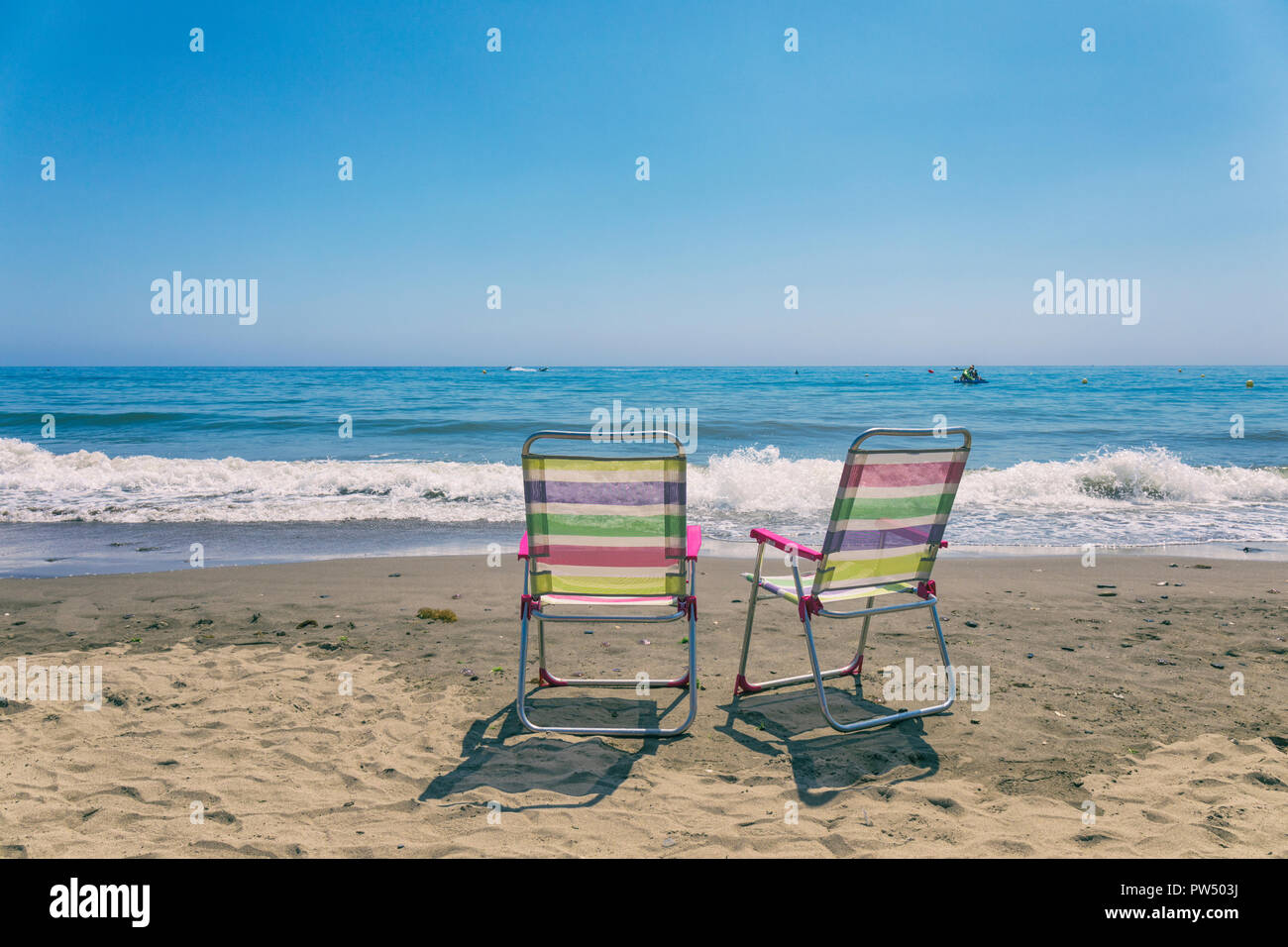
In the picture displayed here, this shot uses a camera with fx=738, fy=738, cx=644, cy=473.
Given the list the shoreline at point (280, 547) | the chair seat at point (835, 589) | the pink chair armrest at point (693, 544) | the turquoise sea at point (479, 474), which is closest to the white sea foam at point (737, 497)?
the turquoise sea at point (479, 474)

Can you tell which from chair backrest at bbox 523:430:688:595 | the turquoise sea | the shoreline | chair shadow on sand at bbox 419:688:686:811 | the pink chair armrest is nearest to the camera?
chair shadow on sand at bbox 419:688:686:811

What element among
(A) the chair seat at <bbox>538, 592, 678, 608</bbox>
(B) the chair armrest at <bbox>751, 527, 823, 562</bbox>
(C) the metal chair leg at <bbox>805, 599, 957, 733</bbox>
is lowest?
(C) the metal chair leg at <bbox>805, 599, 957, 733</bbox>

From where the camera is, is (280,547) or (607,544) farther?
(280,547)

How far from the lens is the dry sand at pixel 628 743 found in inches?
103

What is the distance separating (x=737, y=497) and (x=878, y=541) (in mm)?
7537

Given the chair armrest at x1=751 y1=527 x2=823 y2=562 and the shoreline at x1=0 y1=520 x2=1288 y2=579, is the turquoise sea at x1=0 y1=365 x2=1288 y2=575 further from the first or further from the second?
the chair armrest at x1=751 y1=527 x2=823 y2=562

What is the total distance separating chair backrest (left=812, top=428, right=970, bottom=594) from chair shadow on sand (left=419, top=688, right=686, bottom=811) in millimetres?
1194

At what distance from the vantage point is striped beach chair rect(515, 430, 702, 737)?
3.60 m

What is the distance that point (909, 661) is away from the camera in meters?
4.53

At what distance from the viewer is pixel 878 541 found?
3818 mm

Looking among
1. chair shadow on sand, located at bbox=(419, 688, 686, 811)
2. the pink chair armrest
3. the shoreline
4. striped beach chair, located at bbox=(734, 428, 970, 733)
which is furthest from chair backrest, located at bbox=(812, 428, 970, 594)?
the shoreline

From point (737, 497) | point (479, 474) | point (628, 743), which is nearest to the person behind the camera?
point (628, 743)

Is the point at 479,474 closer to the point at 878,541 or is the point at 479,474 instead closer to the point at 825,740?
the point at 878,541

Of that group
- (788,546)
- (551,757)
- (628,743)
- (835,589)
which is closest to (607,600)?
(628,743)
